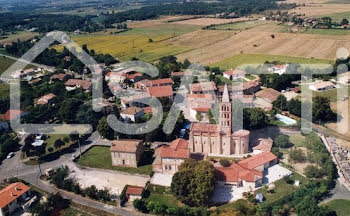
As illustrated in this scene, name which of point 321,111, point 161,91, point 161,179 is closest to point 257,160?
point 161,179

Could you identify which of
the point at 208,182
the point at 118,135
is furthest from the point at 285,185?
the point at 118,135

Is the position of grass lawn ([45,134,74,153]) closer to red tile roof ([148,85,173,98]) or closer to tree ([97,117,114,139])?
tree ([97,117,114,139])

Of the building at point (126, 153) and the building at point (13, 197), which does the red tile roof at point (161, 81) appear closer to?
the building at point (126, 153)

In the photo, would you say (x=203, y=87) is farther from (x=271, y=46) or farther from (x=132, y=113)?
(x=271, y=46)

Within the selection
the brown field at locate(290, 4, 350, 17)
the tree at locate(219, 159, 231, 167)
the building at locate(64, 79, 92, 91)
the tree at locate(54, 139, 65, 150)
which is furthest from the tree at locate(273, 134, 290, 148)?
the brown field at locate(290, 4, 350, 17)

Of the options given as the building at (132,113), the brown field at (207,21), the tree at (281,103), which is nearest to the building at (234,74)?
the tree at (281,103)
